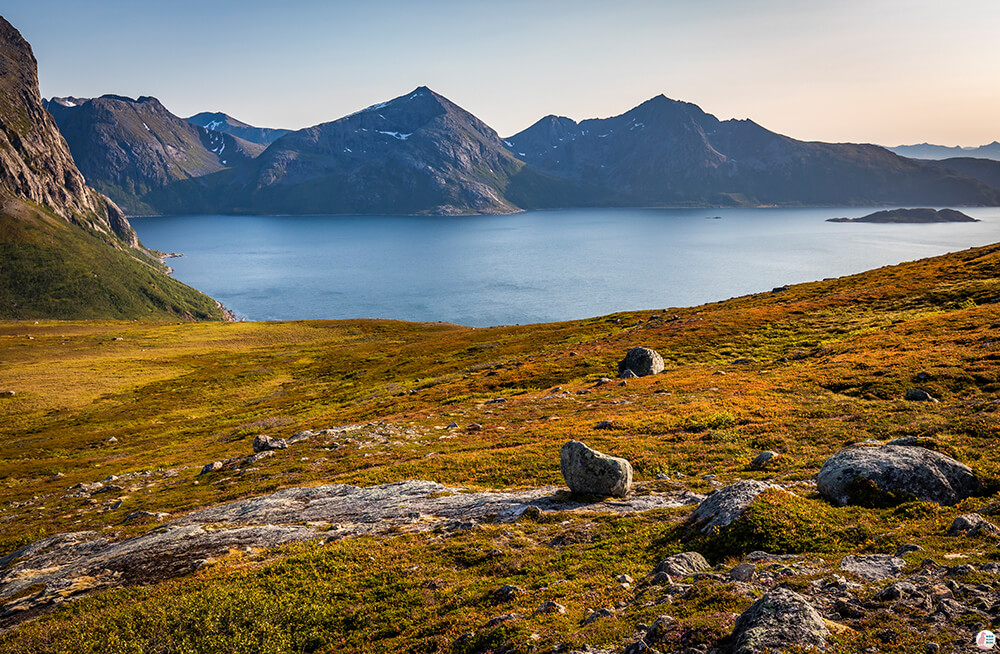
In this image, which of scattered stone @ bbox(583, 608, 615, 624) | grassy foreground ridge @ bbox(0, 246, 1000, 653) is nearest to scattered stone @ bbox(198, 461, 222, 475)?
grassy foreground ridge @ bbox(0, 246, 1000, 653)

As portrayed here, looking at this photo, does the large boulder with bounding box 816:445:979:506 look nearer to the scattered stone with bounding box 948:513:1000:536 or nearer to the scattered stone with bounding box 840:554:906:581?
the scattered stone with bounding box 948:513:1000:536

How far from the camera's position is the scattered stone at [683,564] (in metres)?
15.0

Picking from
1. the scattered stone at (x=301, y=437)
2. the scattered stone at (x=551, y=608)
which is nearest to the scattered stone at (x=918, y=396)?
the scattered stone at (x=551, y=608)

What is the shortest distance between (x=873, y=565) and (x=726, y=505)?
444 cm

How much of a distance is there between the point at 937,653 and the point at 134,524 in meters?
35.7

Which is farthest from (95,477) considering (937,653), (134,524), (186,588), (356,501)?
(937,653)

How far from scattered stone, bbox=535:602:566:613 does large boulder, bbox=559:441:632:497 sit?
9052mm

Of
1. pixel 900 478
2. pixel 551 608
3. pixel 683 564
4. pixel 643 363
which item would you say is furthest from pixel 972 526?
pixel 643 363

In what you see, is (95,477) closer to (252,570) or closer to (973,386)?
(252,570)

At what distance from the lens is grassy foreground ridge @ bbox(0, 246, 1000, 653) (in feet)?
48.0

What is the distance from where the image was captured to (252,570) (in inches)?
774

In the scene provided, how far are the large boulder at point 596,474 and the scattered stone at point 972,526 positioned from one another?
11.4 metres

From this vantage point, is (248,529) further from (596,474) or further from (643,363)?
(643,363)

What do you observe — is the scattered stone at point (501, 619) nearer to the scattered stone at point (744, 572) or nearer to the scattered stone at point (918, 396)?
the scattered stone at point (744, 572)
